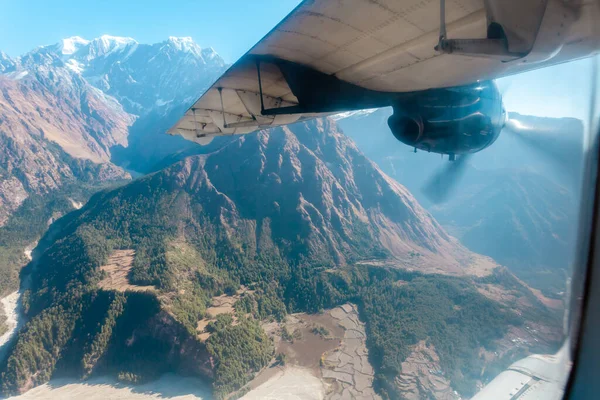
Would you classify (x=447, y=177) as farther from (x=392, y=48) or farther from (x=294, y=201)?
(x=294, y=201)

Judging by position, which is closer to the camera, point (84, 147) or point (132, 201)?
point (132, 201)

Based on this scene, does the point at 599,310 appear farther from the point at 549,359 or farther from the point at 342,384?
the point at 342,384

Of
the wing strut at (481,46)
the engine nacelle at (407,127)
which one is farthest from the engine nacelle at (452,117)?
the wing strut at (481,46)

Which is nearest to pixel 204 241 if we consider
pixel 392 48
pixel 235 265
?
pixel 235 265

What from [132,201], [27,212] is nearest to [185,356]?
[132,201]

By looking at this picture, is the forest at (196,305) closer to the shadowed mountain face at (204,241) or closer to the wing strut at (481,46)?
the shadowed mountain face at (204,241)

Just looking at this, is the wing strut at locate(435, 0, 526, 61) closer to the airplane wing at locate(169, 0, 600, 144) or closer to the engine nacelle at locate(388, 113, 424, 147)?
the airplane wing at locate(169, 0, 600, 144)

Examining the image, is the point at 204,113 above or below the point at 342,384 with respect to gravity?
above

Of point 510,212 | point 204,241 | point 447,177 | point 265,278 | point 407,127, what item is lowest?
point 265,278

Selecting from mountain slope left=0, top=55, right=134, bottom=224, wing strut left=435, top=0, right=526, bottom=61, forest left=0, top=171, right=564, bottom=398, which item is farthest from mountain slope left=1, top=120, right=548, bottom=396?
wing strut left=435, top=0, right=526, bottom=61
